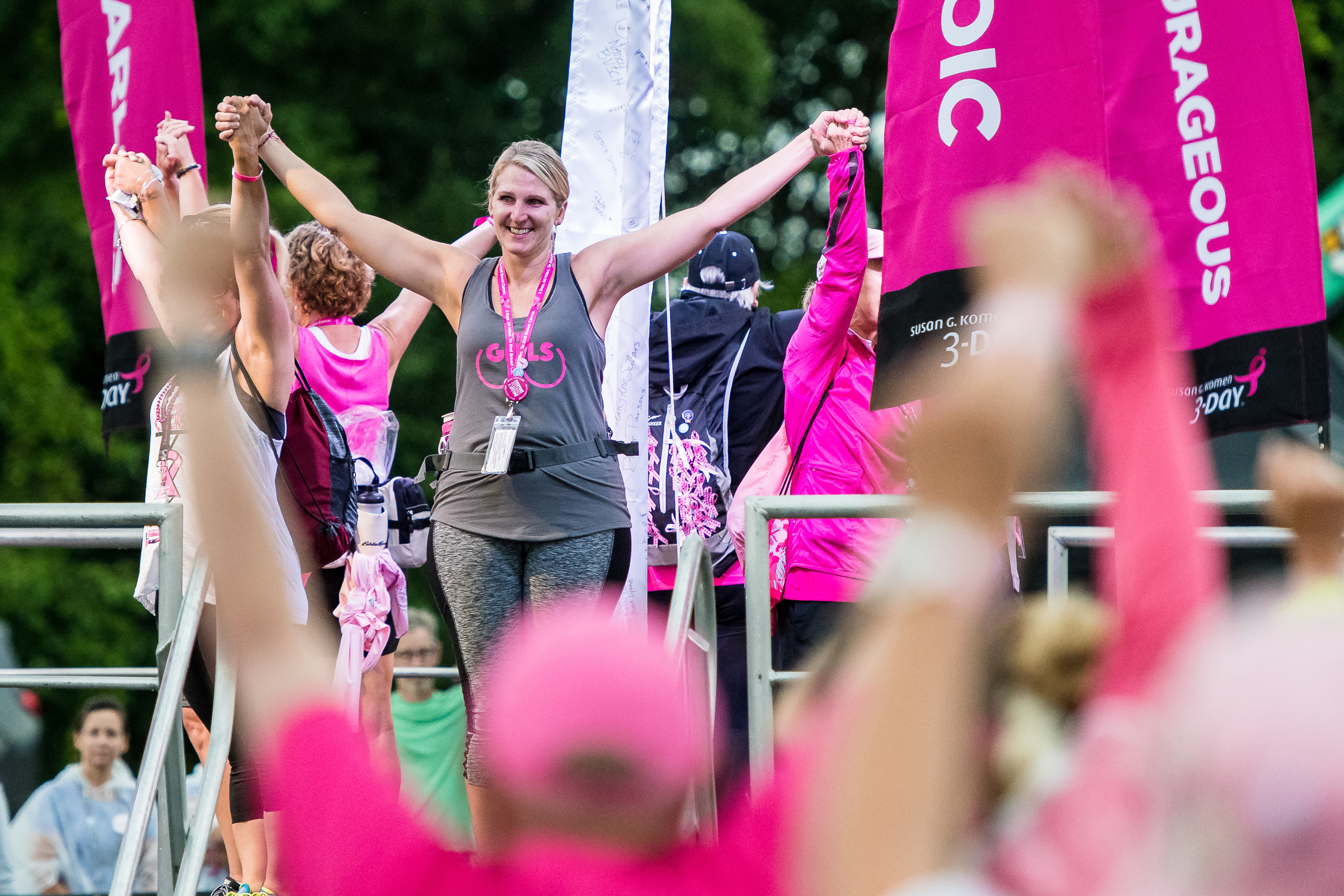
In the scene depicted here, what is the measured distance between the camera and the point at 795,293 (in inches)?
543

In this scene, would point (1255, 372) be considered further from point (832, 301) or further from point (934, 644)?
point (934, 644)

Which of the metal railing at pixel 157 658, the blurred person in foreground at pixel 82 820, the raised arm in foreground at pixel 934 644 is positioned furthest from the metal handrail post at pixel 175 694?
the blurred person in foreground at pixel 82 820

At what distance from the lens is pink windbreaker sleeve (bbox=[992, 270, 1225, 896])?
1.38 meters

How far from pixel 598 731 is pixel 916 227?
2.30m

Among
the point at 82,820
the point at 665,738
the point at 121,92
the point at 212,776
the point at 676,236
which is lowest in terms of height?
the point at 82,820

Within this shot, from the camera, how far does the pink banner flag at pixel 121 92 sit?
4551mm

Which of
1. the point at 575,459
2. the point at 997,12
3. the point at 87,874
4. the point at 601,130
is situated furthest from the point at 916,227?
the point at 87,874

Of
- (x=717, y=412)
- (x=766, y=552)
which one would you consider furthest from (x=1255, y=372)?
(x=717, y=412)

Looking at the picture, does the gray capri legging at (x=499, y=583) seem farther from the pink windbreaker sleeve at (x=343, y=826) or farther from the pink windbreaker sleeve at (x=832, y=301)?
the pink windbreaker sleeve at (x=343, y=826)

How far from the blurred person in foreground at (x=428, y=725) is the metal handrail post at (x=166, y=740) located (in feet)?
8.99

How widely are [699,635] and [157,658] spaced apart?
1.26 metres

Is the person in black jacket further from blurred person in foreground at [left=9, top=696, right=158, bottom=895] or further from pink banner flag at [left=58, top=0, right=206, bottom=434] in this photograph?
blurred person in foreground at [left=9, top=696, right=158, bottom=895]

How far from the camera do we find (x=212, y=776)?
315cm

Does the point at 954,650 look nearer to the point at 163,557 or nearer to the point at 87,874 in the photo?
the point at 163,557
